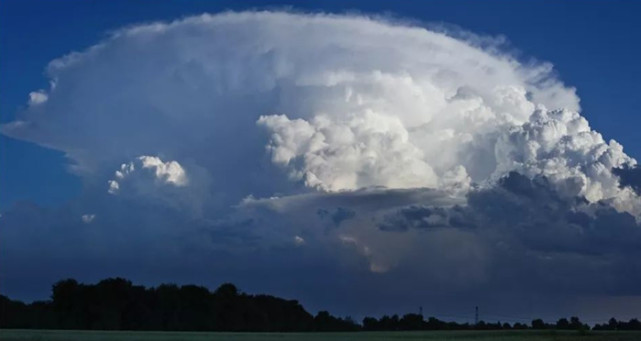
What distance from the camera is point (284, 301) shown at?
19012 cm

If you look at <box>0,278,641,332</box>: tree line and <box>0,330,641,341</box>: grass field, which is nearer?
<box>0,330,641,341</box>: grass field

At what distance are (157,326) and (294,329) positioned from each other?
28285mm

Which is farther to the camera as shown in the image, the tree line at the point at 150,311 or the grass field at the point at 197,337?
the tree line at the point at 150,311

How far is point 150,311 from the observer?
160375 mm

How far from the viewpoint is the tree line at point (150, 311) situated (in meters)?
148

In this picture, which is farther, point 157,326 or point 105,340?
point 157,326

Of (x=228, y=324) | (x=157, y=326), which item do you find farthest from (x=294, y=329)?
(x=157, y=326)

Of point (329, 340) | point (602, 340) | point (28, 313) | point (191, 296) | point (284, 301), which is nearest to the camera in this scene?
point (329, 340)

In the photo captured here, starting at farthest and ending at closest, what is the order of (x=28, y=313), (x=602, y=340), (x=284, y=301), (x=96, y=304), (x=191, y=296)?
(x=284, y=301)
(x=191, y=296)
(x=96, y=304)
(x=28, y=313)
(x=602, y=340)

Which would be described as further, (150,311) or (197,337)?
(150,311)

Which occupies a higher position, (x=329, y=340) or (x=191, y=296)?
(x=191, y=296)

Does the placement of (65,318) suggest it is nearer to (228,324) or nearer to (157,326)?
(157,326)

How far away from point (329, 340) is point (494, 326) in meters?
114

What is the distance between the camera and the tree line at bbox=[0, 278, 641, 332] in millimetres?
148250
